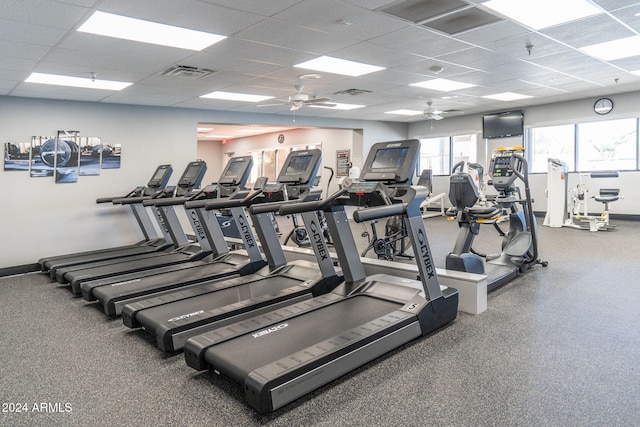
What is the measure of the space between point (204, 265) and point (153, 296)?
1.25m

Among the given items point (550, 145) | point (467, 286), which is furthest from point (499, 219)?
point (550, 145)

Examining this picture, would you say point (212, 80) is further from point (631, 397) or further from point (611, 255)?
point (611, 255)

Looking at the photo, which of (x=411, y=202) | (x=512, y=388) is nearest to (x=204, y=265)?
(x=411, y=202)

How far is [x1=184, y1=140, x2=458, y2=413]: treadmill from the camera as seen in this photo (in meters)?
2.15

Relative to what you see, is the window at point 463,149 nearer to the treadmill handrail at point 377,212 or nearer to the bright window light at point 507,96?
the bright window light at point 507,96

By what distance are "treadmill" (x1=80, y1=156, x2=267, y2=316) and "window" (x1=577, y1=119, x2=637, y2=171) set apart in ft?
27.6

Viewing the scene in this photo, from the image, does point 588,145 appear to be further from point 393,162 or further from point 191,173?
point 191,173

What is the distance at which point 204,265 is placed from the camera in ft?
15.9

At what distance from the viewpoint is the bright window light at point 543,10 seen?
348 centimetres

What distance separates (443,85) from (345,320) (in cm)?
520

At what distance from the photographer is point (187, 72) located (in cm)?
511

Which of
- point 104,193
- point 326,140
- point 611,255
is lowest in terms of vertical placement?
point 611,255

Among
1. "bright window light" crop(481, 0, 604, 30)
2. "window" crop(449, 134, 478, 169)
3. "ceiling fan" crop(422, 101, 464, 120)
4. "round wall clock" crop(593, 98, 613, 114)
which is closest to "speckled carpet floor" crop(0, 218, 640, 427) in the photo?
"bright window light" crop(481, 0, 604, 30)

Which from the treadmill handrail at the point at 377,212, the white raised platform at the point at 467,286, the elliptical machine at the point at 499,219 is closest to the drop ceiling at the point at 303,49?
the elliptical machine at the point at 499,219
